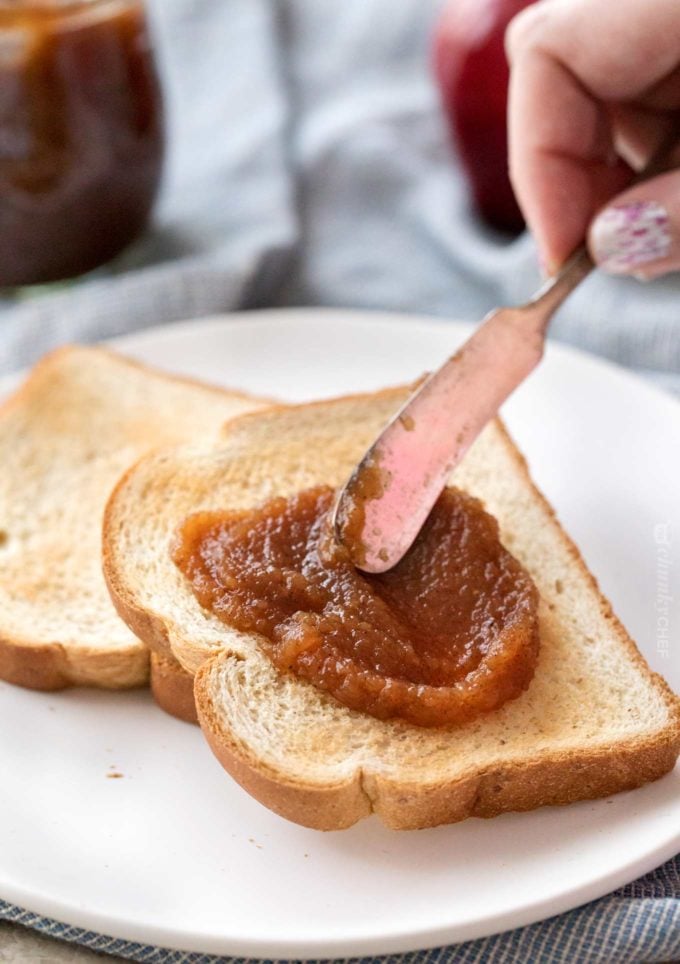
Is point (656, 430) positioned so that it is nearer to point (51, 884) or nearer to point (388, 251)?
point (388, 251)

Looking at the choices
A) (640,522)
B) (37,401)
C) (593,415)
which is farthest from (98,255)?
(640,522)

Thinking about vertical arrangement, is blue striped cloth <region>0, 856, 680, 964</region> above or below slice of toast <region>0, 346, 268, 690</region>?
below

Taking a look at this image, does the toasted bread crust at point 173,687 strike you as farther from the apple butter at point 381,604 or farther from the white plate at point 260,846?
the apple butter at point 381,604

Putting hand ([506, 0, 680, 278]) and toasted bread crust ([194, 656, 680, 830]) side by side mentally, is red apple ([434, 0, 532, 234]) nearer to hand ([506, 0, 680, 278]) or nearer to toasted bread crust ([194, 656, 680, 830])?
hand ([506, 0, 680, 278])

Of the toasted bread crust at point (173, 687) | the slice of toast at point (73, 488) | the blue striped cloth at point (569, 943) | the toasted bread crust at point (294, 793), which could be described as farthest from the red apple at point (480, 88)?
the blue striped cloth at point (569, 943)

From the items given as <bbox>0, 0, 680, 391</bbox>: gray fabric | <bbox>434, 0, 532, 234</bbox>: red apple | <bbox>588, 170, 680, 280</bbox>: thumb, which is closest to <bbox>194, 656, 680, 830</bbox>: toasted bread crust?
<bbox>588, 170, 680, 280</bbox>: thumb
